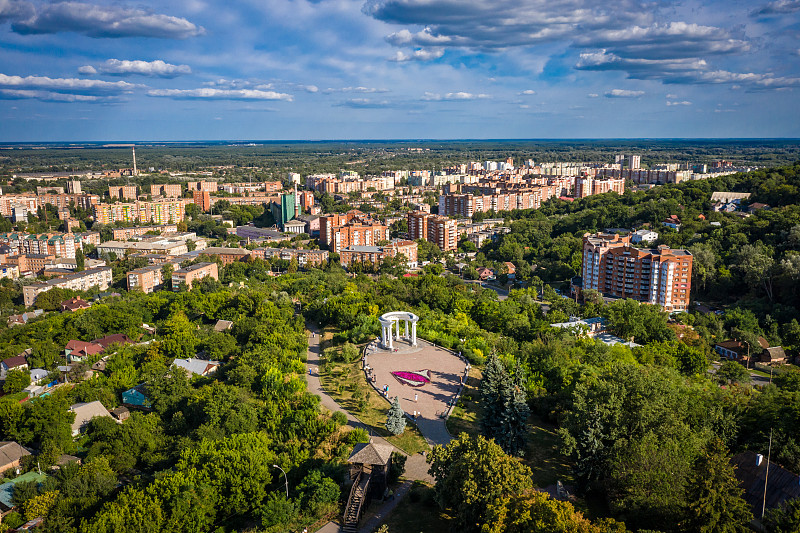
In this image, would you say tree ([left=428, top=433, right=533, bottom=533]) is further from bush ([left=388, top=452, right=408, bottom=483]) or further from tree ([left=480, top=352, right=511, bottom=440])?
tree ([left=480, top=352, right=511, bottom=440])

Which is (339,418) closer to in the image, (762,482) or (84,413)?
(84,413)

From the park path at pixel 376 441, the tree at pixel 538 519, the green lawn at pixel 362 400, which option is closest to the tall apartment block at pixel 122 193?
the park path at pixel 376 441

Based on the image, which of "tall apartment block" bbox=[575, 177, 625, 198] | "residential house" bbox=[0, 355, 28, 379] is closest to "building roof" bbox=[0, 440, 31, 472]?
"residential house" bbox=[0, 355, 28, 379]

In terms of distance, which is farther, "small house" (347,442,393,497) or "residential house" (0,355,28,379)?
"residential house" (0,355,28,379)

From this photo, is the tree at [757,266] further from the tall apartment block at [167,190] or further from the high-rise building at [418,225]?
the tall apartment block at [167,190]

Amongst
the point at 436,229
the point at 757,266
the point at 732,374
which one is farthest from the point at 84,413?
the point at 436,229

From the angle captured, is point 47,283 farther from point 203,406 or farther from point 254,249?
point 203,406
